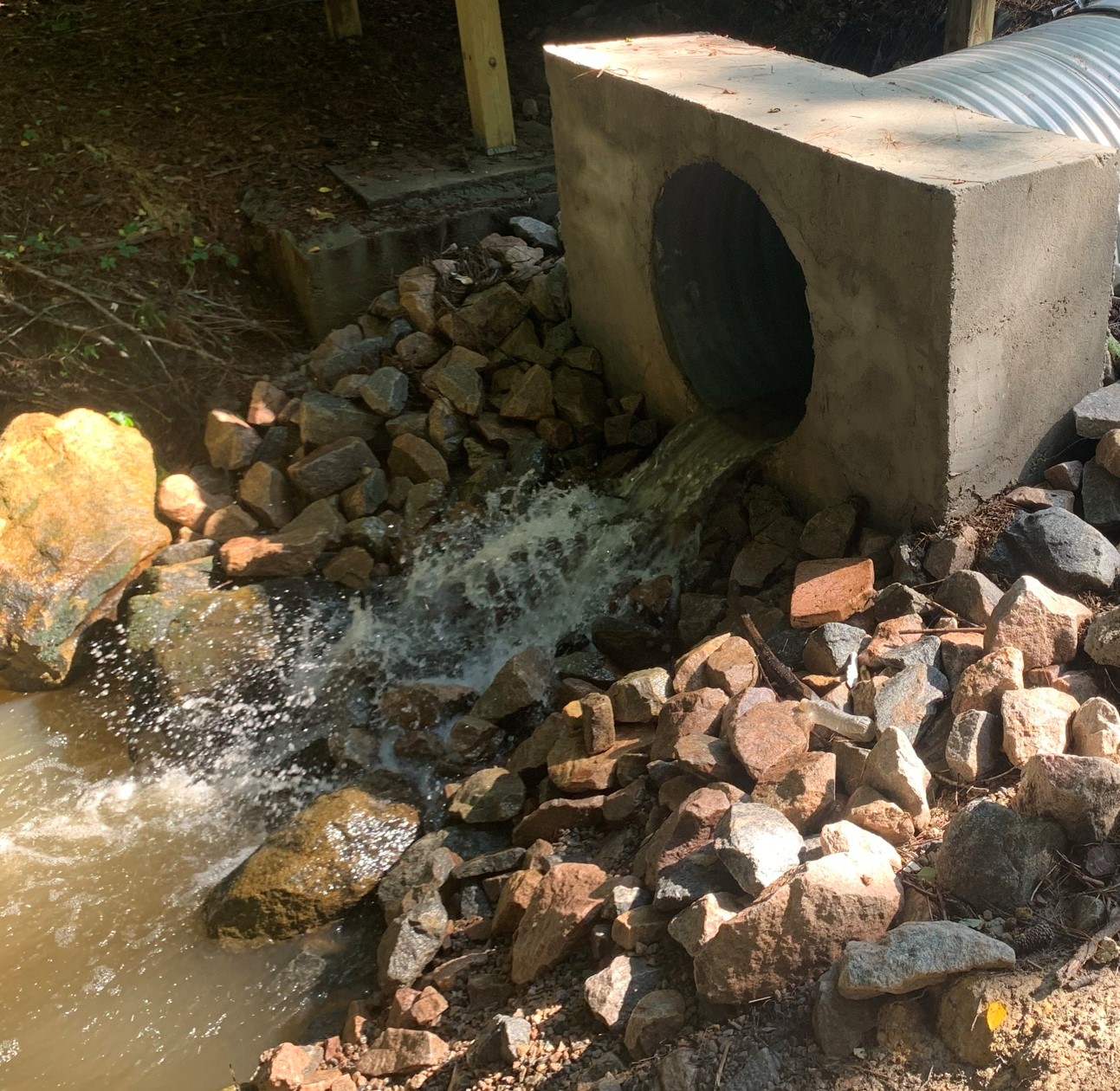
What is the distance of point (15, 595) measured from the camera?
15.4 feet

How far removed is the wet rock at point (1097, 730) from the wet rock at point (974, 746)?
165mm

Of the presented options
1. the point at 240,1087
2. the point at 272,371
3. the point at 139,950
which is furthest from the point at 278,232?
the point at 240,1087

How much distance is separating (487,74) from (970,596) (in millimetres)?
4450

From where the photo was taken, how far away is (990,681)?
112 inches

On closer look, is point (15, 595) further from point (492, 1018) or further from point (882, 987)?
point (882, 987)

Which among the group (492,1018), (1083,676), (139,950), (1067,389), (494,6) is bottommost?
(139,950)

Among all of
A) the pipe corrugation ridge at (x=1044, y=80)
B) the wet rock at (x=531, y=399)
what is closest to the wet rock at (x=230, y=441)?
the wet rock at (x=531, y=399)

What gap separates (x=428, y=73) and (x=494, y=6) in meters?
1.40

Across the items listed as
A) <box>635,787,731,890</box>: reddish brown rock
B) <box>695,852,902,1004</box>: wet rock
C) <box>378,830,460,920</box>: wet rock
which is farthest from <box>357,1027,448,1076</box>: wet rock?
<box>695,852,902,1004</box>: wet rock

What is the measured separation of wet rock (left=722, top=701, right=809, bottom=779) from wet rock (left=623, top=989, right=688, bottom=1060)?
2.19 feet

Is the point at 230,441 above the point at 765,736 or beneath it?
beneath

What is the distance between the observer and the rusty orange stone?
351 centimetres

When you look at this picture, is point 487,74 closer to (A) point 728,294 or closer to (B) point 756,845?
(A) point 728,294

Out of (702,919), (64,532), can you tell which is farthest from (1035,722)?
(64,532)
